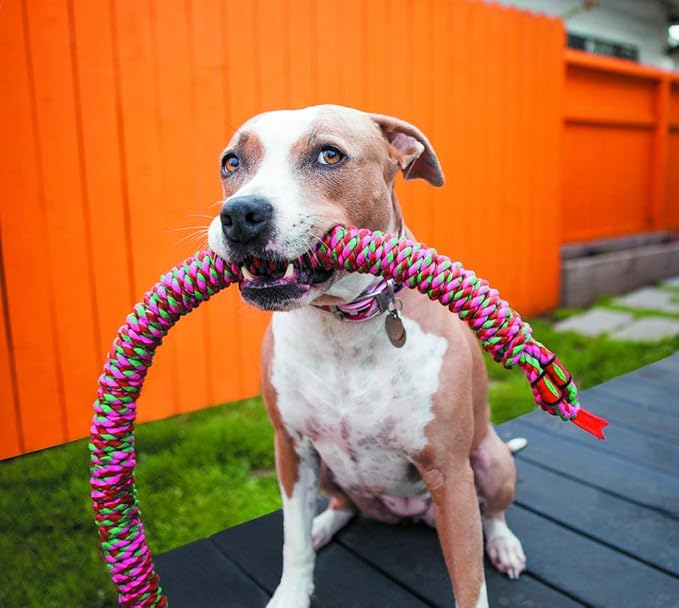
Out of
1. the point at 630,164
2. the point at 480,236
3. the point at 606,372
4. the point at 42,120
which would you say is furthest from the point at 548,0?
the point at 42,120

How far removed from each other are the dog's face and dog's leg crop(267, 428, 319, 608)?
0.53 meters

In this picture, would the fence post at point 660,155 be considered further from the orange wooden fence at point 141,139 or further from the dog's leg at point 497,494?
the dog's leg at point 497,494

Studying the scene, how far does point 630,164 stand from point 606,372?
3.80 m

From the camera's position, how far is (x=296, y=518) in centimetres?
195

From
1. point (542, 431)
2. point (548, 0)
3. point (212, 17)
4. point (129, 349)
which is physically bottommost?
point (542, 431)

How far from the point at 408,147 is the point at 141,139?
5.92ft

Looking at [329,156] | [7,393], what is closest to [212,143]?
[7,393]

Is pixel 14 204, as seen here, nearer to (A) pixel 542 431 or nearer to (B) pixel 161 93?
(B) pixel 161 93

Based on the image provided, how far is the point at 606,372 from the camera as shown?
14.0 ft

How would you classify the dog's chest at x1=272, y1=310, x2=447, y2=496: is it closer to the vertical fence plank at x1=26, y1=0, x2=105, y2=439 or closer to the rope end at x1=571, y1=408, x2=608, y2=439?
the rope end at x1=571, y1=408, x2=608, y2=439

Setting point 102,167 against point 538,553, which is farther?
point 102,167

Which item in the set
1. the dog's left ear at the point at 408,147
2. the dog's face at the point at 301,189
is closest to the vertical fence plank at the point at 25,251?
the dog's face at the point at 301,189

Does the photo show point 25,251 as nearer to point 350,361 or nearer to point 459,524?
point 350,361

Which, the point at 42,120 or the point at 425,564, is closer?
the point at 425,564
